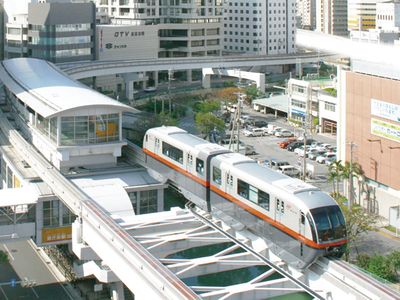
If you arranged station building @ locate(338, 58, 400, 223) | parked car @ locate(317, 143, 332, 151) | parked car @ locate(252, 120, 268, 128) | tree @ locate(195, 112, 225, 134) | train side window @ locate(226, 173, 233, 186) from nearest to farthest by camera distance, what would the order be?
1. train side window @ locate(226, 173, 233, 186)
2. station building @ locate(338, 58, 400, 223)
3. parked car @ locate(317, 143, 332, 151)
4. tree @ locate(195, 112, 225, 134)
5. parked car @ locate(252, 120, 268, 128)

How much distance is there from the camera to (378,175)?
624 inches

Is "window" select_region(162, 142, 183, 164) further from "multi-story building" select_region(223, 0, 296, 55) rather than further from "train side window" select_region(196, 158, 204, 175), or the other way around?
"multi-story building" select_region(223, 0, 296, 55)

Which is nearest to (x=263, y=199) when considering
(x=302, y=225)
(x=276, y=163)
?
(x=302, y=225)

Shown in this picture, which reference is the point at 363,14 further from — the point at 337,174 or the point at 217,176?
the point at 217,176

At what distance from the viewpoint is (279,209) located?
31.4 feet

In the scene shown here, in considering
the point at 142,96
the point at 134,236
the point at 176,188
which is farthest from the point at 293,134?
the point at 134,236

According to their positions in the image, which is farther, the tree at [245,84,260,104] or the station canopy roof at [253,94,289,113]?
the tree at [245,84,260,104]

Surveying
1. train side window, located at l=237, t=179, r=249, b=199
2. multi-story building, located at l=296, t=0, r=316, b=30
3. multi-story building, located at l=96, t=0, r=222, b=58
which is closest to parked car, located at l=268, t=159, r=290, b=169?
train side window, located at l=237, t=179, r=249, b=199

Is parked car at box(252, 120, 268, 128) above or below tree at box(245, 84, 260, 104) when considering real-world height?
below

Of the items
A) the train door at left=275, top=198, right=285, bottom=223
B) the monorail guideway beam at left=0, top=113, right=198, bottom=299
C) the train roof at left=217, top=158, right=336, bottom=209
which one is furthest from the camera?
the train door at left=275, top=198, right=285, bottom=223

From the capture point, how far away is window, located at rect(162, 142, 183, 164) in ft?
41.7

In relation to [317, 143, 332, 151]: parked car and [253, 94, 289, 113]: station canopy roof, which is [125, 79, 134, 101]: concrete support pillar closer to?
[253, 94, 289, 113]: station canopy roof

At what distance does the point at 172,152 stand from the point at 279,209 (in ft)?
12.6

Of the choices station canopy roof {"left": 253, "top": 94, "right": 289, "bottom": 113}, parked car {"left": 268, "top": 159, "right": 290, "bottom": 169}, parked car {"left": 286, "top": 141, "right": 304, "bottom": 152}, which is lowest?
parked car {"left": 268, "top": 159, "right": 290, "bottom": 169}
